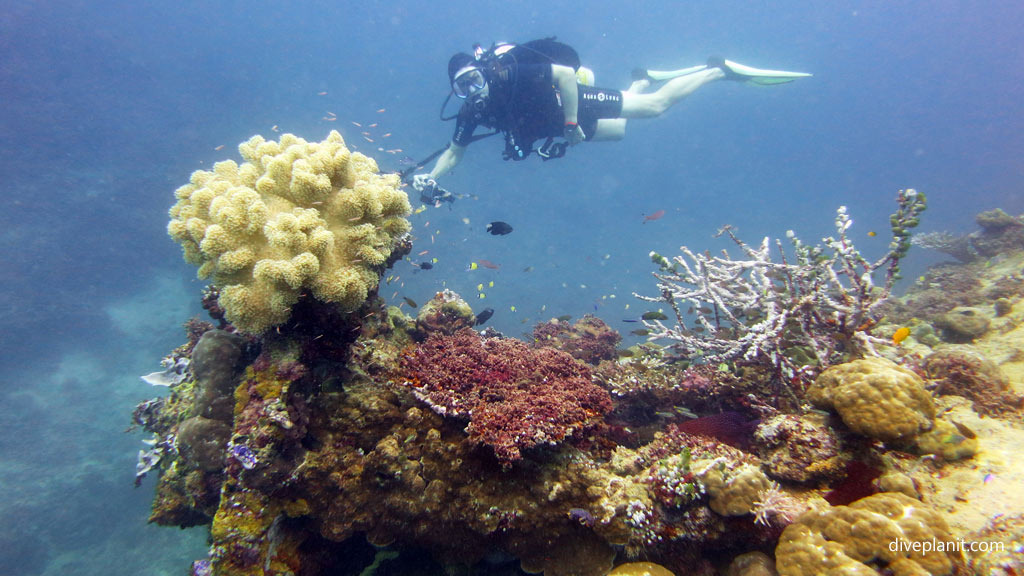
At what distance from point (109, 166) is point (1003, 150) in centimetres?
21837

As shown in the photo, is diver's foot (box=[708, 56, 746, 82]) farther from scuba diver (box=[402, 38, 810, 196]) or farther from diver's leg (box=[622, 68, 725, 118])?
scuba diver (box=[402, 38, 810, 196])

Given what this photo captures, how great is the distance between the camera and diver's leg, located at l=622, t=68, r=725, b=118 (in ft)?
46.1

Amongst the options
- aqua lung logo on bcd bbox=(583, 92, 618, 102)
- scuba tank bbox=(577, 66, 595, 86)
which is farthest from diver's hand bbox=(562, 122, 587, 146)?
scuba tank bbox=(577, 66, 595, 86)

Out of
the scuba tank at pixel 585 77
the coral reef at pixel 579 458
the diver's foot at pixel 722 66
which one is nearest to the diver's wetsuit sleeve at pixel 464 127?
the scuba tank at pixel 585 77

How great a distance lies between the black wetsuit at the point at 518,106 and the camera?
10.9 m

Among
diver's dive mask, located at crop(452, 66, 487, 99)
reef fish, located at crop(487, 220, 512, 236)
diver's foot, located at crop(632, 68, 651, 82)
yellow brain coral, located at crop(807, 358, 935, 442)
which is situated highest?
diver's foot, located at crop(632, 68, 651, 82)

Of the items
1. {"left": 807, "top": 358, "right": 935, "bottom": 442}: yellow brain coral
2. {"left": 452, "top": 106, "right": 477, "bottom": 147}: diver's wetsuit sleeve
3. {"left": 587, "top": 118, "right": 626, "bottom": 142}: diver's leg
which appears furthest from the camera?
{"left": 587, "top": 118, "right": 626, "bottom": 142}: diver's leg

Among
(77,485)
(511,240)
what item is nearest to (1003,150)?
(511,240)

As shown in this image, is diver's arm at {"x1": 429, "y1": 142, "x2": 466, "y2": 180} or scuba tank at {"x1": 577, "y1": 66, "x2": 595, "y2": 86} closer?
diver's arm at {"x1": 429, "y1": 142, "x2": 466, "y2": 180}

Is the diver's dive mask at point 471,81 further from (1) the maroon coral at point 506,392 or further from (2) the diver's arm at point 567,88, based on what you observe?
(1) the maroon coral at point 506,392

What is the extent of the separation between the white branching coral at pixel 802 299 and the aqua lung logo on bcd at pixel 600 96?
9267mm

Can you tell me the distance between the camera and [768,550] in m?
3.06

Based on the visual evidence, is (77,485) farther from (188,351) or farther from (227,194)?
(227,194)

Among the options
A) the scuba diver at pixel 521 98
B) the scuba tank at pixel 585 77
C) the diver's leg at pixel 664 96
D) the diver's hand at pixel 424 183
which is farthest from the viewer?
the diver's leg at pixel 664 96
